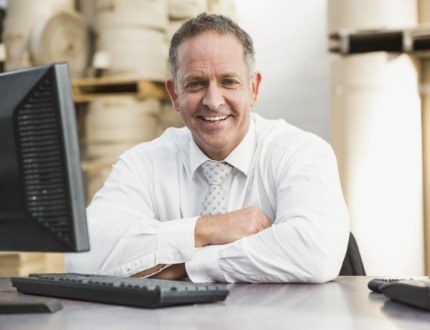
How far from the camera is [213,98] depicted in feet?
7.39

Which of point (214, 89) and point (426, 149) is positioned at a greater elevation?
point (214, 89)

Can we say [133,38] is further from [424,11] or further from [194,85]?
[194,85]

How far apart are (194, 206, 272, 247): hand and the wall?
105 inches

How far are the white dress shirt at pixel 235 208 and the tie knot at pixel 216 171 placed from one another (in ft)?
0.08

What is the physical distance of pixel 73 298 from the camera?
5.02 ft

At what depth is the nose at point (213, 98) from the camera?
7.40ft

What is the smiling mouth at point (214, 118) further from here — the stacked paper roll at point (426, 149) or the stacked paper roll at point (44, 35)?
the stacked paper roll at point (44, 35)

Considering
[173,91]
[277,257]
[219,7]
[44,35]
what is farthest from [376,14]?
[277,257]

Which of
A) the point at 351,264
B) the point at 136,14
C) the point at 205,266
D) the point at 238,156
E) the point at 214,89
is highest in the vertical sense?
the point at 136,14

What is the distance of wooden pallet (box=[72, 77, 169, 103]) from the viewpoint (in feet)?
14.1

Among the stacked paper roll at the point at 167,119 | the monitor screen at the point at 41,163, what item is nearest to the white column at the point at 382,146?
the stacked paper roll at the point at 167,119

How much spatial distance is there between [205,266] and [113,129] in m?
2.51

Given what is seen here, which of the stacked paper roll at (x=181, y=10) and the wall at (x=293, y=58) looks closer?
the stacked paper roll at (x=181, y=10)

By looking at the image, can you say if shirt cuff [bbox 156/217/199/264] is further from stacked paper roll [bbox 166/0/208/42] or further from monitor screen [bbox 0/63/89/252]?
stacked paper roll [bbox 166/0/208/42]
